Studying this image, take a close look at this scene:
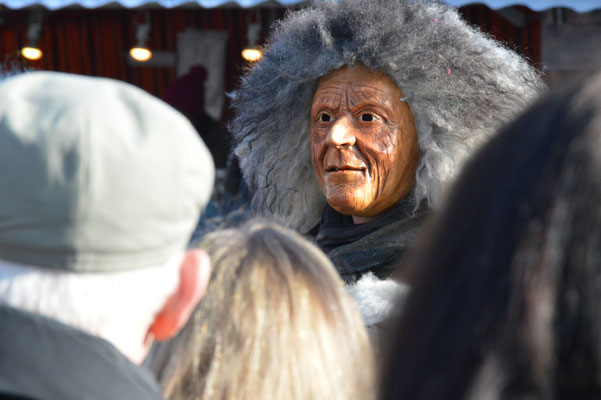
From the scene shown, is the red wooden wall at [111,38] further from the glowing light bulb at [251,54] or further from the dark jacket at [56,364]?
the dark jacket at [56,364]

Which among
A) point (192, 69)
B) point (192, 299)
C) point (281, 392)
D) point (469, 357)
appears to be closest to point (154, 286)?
point (192, 299)

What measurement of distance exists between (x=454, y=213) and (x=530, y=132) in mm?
111

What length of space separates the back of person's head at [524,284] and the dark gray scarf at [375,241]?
153 centimetres

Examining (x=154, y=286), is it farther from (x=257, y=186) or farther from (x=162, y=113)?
(x=257, y=186)

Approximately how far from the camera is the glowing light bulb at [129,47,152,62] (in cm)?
534

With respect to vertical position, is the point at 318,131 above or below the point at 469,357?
above

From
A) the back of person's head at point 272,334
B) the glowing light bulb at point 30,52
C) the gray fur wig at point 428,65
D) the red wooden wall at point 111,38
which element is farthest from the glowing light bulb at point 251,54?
the back of person's head at point 272,334

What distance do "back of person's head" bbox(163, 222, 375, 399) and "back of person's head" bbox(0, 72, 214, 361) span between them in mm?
275

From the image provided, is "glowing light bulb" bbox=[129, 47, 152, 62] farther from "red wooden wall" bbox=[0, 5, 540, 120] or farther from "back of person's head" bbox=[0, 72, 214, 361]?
"back of person's head" bbox=[0, 72, 214, 361]

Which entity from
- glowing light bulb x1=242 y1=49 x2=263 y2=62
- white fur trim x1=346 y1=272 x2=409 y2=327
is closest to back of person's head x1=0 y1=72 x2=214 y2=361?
white fur trim x1=346 y1=272 x2=409 y2=327

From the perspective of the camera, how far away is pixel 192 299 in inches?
39.8

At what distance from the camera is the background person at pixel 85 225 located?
0.87 m

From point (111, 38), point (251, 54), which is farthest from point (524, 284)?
point (111, 38)

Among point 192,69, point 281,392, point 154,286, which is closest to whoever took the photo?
point 154,286
